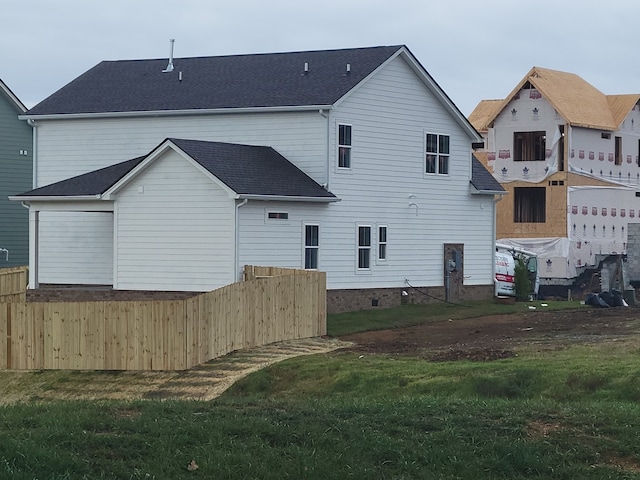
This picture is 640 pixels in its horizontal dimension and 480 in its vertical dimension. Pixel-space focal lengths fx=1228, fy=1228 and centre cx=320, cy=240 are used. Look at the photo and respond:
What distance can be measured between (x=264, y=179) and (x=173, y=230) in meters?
3.00

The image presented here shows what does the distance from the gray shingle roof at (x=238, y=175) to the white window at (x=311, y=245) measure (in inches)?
43.3

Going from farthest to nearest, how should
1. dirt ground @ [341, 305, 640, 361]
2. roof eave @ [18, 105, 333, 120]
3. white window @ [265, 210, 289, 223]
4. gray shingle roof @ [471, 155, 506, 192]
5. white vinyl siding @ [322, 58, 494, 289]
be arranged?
gray shingle roof @ [471, 155, 506, 192] < white vinyl siding @ [322, 58, 494, 289] < roof eave @ [18, 105, 333, 120] < white window @ [265, 210, 289, 223] < dirt ground @ [341, 305, 640, 361]

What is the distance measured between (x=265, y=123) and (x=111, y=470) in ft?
88.5

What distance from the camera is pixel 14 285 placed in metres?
37.2

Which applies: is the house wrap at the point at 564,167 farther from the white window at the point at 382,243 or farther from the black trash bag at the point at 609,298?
the white window at the point at 382,243

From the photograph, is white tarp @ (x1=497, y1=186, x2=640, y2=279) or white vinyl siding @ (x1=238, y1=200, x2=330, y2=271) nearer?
white vinyl siding @ (x1=238, y1=200, x2=330, y2=271)

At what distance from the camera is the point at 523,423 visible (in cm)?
1509

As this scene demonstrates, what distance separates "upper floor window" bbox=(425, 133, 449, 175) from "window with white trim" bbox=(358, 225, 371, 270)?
3.57 meters

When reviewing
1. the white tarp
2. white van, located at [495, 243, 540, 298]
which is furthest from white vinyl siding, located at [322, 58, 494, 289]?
the white tarp

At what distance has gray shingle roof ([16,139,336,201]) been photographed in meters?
34.5

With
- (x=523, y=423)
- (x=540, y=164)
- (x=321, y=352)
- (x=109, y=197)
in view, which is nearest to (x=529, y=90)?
(x=540, y=164)

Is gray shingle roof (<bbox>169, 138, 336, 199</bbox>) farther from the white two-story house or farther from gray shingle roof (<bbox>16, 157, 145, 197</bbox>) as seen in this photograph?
gray shingle roof (<bbox>16, 157, 145, 197</bbox>)

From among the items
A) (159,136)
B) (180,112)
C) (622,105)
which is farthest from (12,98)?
(622,105)

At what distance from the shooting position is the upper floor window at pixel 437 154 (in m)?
40.9
